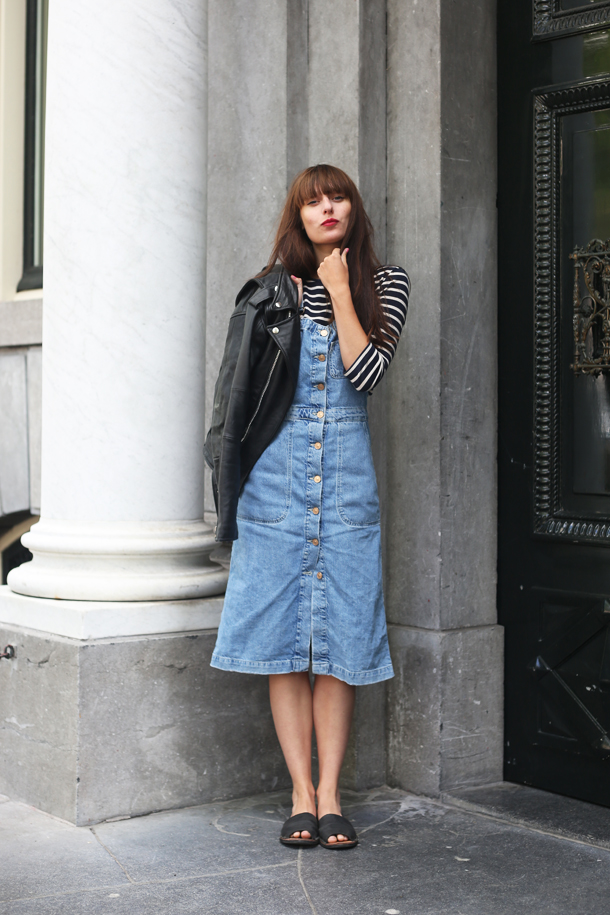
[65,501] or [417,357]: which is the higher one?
[417,357]

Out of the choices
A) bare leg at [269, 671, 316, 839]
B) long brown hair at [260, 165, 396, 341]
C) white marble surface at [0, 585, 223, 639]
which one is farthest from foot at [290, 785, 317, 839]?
long brown hair at [260, 165, 396, 341]

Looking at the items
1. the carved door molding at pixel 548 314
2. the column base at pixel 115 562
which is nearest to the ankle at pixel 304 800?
the column base at pixel 115 562

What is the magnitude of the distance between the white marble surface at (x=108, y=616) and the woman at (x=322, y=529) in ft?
1.25

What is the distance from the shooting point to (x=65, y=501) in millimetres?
3982

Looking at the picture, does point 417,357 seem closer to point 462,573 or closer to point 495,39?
point 462,573

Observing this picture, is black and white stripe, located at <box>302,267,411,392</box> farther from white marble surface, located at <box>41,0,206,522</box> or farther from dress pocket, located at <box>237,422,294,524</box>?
white marble surface, located at <box>41,0,206,522</box>

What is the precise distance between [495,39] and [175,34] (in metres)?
1.20

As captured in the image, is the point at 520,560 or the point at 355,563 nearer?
the point at 355,563

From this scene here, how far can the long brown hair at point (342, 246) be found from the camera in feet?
11.5

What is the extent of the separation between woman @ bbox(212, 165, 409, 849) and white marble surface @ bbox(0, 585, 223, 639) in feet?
1.25

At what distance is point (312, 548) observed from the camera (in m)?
3.51

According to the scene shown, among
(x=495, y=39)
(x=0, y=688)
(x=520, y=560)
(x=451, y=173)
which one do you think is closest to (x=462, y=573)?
(x=520, y=560)

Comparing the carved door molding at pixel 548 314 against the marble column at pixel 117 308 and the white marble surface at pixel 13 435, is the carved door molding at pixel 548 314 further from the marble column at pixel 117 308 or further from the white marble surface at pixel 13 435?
the white marble surface at pixel 13 435

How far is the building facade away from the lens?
389 centimetres
